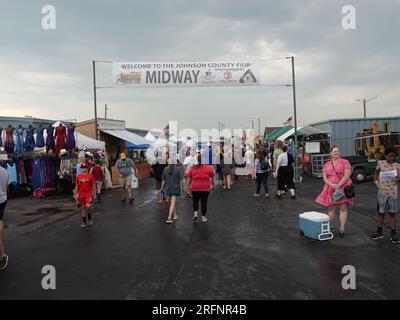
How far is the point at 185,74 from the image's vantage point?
1437 cm

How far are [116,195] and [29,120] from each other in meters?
12.7

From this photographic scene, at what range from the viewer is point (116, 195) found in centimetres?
1397

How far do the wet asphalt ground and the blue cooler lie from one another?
0.16m

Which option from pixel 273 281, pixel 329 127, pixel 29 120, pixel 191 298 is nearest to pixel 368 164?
pixel 329 127

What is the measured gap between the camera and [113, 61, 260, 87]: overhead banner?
1436 centimetres

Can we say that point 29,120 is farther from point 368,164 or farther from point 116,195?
point 368,164

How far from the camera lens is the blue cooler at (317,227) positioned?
20.9 feet

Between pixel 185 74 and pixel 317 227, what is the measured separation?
32.6 feet

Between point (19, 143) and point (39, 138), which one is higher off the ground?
point (39, 138)

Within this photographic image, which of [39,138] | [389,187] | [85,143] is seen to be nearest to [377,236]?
[389,187]

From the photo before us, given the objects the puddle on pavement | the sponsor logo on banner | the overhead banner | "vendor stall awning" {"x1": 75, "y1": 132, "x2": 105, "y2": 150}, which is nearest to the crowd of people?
the puddle on pavement

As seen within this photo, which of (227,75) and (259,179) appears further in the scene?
(227,75)

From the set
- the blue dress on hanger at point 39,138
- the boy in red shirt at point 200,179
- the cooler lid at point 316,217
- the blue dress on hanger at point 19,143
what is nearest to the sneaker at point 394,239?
the cooler lid at point 316,217

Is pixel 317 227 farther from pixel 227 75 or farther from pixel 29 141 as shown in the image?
pixel 29 141
